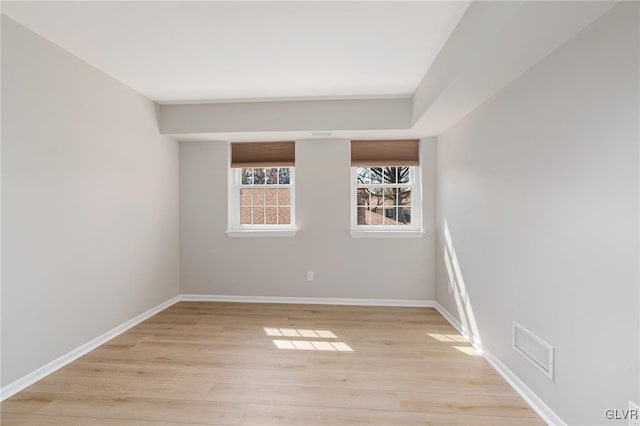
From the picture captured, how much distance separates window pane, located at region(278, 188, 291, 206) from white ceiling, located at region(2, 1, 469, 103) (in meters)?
1.43

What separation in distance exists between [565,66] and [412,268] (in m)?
2.76

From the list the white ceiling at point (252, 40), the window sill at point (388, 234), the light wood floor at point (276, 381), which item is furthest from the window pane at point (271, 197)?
the light wood floor at point (276, 381)

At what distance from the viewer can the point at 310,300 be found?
3.99 metres

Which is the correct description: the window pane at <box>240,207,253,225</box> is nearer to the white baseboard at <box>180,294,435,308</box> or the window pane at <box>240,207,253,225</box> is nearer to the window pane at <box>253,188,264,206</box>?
the window pane at <box>253,188,264,206</box>

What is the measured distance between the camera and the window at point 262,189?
4.05 m

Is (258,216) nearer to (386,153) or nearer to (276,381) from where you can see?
(386,153)

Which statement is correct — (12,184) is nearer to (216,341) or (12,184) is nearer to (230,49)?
(230,49)

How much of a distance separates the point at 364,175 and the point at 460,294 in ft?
6.29

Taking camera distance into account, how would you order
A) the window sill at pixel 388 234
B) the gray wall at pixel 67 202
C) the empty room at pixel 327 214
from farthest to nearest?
the window sill at pixel 388 234 → the gray wall at pixel 67 202 → the empty room at pixel 327 214

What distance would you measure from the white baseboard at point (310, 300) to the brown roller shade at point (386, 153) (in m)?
1.83

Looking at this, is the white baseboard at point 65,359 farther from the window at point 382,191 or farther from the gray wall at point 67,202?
the window at point 382,191

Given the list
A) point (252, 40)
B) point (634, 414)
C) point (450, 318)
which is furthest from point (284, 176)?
point (634, 414)

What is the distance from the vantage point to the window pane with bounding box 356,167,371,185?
4102mm

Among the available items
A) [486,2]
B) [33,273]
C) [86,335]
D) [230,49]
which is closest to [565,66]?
[486,2]
